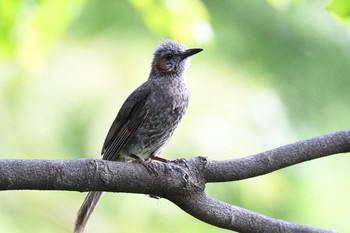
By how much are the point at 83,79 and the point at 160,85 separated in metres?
1.02

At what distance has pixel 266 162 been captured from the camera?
3199 millimetres

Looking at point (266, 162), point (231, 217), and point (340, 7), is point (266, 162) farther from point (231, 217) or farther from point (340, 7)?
point (340, 7)

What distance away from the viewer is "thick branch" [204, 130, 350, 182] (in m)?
3.20

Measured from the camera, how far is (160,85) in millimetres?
4500

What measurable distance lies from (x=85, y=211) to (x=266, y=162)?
3.29 feet

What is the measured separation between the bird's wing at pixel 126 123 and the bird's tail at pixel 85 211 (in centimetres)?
39

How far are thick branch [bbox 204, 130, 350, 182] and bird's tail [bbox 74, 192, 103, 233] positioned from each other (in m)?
0.79

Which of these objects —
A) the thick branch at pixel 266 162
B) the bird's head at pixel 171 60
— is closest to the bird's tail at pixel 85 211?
the thick branch at pixel 266 162

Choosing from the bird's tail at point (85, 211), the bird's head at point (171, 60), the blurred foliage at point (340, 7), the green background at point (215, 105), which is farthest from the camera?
the green background at point (215, 105)

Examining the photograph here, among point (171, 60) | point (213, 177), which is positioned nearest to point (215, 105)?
point (171, 60)

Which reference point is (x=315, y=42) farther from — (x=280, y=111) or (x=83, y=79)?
(x=83, y=79)

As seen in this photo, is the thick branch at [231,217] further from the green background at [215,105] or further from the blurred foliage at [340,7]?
the green background at [215,105]

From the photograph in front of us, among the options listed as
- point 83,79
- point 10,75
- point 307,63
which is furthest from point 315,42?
point 10,75

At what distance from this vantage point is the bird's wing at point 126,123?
4215 mm
